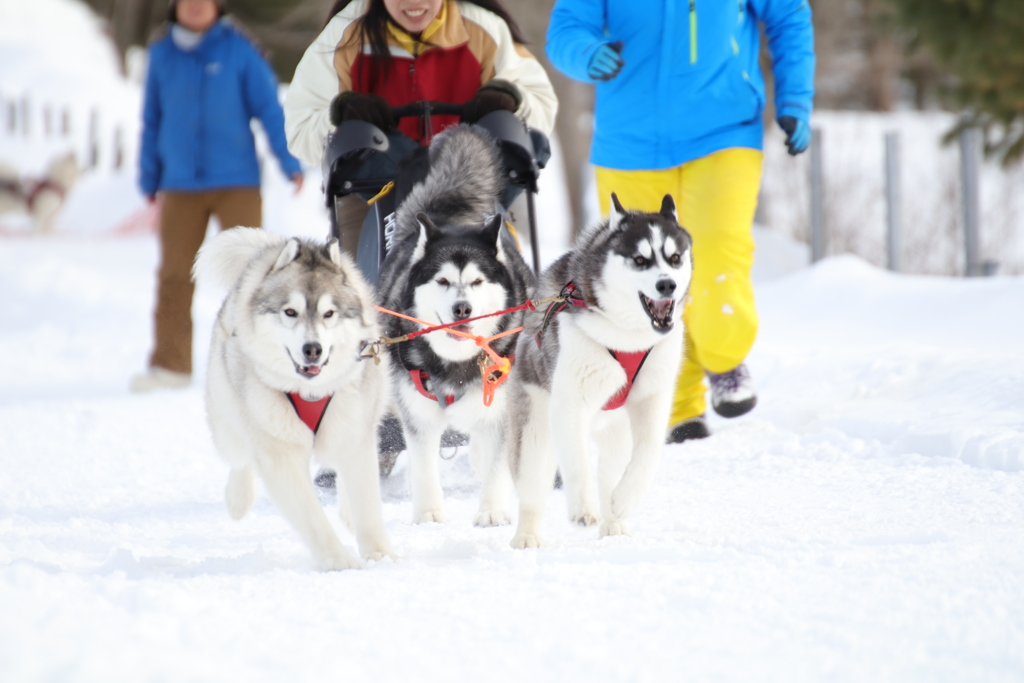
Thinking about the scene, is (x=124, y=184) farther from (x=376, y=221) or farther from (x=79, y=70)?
(x=376, y=221)

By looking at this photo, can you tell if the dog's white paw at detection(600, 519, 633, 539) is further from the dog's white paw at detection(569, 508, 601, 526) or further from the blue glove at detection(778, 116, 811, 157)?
the blue glove at detection(778, 116, 811, 157)

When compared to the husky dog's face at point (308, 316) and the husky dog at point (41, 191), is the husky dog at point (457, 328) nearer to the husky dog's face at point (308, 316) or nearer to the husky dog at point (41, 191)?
the husky dog's face at point (308, 316)

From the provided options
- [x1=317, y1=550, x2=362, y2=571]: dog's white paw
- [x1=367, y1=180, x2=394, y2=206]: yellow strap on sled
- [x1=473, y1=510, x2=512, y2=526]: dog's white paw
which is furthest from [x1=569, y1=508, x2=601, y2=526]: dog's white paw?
[x1=367, y1=180, x2=394, y2=206]: yellow strap on sled

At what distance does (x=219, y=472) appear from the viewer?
446 centimetres

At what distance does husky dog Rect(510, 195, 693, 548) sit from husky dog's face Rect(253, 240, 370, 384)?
2.03ft

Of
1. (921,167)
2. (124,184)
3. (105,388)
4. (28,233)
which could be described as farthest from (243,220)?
(124,184)

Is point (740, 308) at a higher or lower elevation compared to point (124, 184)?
lower

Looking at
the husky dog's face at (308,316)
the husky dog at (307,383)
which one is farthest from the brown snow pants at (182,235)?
the husky dog's face at (308,316)

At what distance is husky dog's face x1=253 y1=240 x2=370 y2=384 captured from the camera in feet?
8.27

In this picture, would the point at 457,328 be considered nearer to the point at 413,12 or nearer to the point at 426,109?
the point at 426,109

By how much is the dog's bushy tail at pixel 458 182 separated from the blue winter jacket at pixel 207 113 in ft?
9.51

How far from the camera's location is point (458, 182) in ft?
12.0

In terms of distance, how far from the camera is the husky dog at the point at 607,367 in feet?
9.39

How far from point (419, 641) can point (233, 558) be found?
100cm
